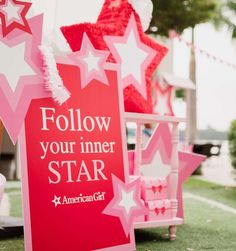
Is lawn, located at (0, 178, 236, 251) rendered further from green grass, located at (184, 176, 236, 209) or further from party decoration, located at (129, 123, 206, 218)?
green grass, located at (184, 176, 236, 209)

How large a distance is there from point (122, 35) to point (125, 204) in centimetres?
108

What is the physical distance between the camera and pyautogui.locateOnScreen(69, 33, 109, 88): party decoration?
2.49 m

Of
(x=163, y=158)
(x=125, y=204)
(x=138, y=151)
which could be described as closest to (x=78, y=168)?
(x=125, y=204)

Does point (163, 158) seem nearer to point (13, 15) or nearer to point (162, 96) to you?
point (13, 15)

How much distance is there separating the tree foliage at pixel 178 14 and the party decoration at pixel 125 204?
7682 millimetres

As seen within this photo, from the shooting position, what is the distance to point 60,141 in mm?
2377

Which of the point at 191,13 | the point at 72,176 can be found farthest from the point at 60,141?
the point at 191,13

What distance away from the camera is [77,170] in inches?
94.7

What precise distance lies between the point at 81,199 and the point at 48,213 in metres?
0.20

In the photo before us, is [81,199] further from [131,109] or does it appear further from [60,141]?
[131,109]

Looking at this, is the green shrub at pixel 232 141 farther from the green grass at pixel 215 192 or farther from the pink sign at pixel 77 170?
the pink sign at pixel 77 170

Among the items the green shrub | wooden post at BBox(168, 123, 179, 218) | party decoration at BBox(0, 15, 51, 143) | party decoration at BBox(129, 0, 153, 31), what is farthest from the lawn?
the green shrub

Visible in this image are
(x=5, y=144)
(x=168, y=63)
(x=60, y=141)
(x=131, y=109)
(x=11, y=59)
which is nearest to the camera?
(x=11, y=59)

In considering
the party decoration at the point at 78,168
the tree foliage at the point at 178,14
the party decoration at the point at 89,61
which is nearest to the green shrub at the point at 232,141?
the tree foliage at the point at 178,14
